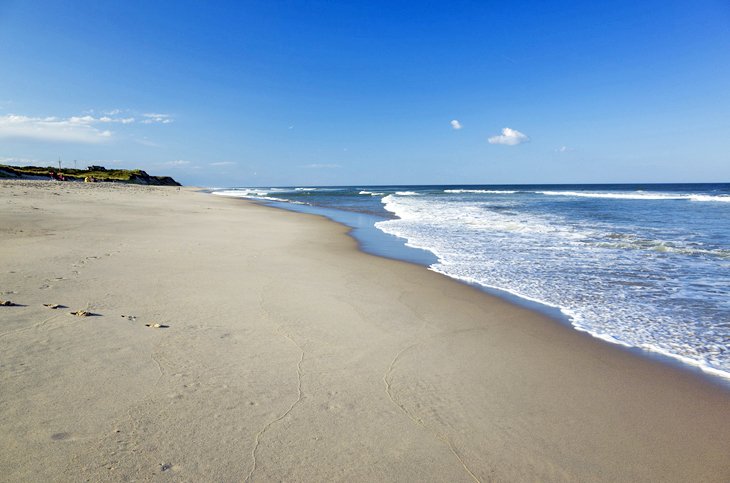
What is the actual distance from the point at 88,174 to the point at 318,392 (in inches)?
3352

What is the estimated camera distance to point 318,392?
335 centimetres

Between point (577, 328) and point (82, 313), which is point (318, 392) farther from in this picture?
point (577, 328)

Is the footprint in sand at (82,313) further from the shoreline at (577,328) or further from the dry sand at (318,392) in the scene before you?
the shoreline at (577,328)

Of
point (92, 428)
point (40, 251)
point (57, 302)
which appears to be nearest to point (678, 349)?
point (92, 428)

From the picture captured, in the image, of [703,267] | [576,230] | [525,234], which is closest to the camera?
[703,267]

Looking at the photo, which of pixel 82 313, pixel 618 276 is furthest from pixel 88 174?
pixel 618 276

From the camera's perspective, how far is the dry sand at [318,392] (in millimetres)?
2527

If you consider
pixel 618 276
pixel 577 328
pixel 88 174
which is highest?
pixel 88 174

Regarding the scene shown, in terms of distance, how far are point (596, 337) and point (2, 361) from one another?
20.7 ft

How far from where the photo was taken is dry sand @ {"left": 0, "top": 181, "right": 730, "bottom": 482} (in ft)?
→ 8.29

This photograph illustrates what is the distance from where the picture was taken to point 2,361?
336cm

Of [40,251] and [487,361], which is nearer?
[487,361]

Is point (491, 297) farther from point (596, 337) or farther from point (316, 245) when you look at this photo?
point (316, 245)

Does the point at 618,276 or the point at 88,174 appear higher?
the point at 88,174
